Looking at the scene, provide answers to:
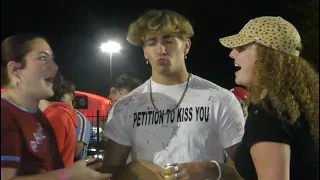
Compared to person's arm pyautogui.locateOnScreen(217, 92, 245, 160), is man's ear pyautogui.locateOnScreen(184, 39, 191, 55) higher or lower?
higher

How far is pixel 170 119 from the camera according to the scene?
146 centimetres

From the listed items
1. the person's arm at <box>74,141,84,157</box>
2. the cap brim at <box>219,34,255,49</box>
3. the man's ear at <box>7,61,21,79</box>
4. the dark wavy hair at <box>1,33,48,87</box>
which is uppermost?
the cap brim at <box>219,34,255,49</box>

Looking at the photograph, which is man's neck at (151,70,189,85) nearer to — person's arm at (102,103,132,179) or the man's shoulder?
the man's shoulder

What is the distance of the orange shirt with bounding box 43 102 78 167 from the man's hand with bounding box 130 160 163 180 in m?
0.21

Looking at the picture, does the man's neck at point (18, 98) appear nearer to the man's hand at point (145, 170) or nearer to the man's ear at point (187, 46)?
the man's hand at point (145, 170)

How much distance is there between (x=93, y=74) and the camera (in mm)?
1436

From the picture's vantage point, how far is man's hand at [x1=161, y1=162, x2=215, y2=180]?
1.42m

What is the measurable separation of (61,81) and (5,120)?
0.21 m

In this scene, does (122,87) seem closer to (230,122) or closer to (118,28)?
(118,28)

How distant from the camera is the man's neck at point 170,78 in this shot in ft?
4.90

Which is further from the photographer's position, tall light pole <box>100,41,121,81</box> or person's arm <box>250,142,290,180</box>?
tall light pole <box>100,41,121,81</box>

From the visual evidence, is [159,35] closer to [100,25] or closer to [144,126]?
[100,25]

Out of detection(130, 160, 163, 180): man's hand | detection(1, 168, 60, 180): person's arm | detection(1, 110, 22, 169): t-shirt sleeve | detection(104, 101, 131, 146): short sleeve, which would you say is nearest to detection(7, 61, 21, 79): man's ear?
detection(1, 110, 22, 169): t-shirt sleeve

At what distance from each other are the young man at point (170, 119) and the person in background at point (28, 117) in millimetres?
190
